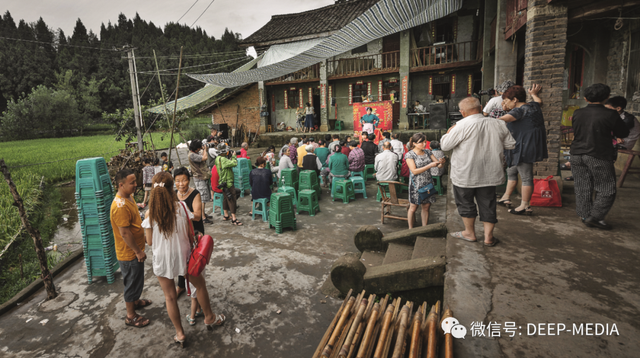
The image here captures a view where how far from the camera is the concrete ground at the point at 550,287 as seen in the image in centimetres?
179

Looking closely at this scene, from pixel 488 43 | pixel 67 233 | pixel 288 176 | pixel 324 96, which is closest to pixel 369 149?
pixel 288 176

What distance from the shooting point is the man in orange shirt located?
289 centimetres

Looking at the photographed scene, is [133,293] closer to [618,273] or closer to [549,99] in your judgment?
[618,273]

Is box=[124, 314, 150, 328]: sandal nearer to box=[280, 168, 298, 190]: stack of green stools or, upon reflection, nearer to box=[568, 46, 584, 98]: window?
box=[280, 168, 298, 190]: stack of green stools

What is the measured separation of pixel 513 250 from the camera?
2893 mm

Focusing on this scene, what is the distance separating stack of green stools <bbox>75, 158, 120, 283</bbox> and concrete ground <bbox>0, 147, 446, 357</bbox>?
0.23 metres

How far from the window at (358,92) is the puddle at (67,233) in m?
13.3

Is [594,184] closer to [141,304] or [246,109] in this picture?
[141,304]

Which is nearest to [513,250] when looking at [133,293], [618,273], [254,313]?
[618,273]

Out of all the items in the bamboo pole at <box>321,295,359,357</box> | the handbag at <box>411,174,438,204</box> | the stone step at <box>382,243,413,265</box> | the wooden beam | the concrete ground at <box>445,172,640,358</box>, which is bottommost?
the stone step at <box>382,243,413,265</box>

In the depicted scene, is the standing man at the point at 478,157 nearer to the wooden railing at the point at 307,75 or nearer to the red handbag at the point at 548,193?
the red handbag at the point at 548,193

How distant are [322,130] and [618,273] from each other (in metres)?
15.5

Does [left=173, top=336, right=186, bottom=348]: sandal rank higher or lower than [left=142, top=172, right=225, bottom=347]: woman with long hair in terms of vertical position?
lower

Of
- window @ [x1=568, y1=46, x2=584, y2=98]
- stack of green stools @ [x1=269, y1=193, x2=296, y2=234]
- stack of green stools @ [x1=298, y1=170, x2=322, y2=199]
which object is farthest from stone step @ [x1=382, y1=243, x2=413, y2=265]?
window @ [x1=568, y1=46, x2=584, y2=98]
